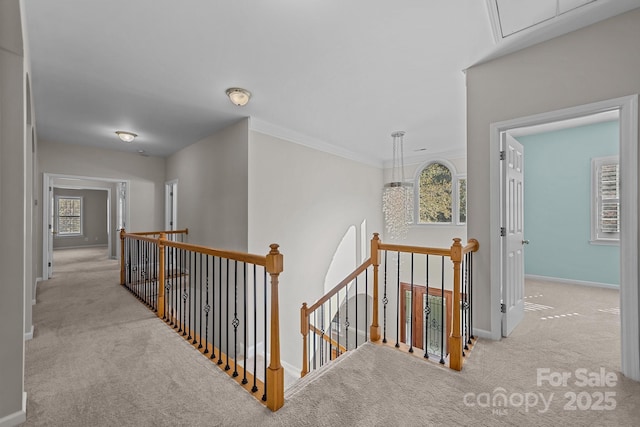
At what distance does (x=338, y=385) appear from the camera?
6.36 feet

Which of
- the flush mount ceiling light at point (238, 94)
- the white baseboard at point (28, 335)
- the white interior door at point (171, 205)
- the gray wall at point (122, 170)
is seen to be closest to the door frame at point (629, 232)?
the flush mount ceiling light at point (238, 94)

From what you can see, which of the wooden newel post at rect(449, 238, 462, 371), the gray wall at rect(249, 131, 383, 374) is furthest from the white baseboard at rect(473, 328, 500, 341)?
the gray wall at rect(249, 131, 383, 374)

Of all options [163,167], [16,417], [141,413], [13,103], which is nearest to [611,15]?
[13,103]

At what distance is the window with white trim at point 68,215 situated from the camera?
9.62m

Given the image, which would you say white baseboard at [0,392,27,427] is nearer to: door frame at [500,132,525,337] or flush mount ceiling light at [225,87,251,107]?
flush mount ceiling light at [225,87,251,107]

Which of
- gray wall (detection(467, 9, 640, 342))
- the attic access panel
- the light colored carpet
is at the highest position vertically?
the attic access panel

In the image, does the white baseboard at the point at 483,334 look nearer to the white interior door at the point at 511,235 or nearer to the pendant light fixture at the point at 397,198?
the white interior door at the point at 511,235

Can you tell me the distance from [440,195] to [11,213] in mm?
6728

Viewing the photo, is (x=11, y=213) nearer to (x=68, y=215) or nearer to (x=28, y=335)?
(x=28, y=335)

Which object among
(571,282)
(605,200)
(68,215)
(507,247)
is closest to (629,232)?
(507,247)

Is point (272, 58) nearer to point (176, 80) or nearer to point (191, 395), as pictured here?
point (176, 80)

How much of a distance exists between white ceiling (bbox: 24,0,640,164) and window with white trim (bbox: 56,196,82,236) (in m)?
7.22

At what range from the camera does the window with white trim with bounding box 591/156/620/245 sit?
4.26 m

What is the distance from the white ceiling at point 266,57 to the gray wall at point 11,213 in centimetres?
59
